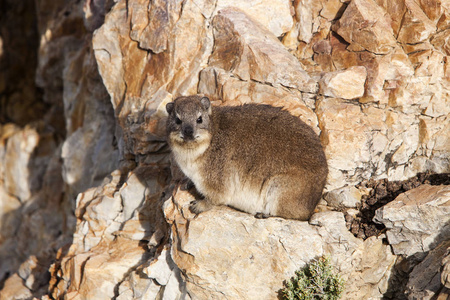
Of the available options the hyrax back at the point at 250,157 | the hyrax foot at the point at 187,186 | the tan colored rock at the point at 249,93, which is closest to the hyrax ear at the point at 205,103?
the hyrax back at the point at 250,157

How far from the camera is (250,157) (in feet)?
25.8

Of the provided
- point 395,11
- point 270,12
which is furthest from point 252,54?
point 395,11

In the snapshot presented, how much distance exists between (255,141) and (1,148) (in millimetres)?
14168

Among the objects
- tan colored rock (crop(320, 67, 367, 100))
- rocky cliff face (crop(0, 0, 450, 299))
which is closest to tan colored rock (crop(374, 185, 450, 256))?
rocky cliff face (crop(0, 0, 450, 299))

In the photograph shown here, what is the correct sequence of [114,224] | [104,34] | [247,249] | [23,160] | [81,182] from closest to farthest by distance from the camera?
1. [247,249]
2. [114,224]
3. [104,34]
4. [81,182]
5. [23,160]

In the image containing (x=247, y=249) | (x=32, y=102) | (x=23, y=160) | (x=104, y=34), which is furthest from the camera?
(x=32, y=102)

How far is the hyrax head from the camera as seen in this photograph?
774cm

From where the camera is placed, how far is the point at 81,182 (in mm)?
13461

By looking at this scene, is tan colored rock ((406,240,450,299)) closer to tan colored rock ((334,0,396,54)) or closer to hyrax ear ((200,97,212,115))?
tan colored rock ((334,0,396,54))

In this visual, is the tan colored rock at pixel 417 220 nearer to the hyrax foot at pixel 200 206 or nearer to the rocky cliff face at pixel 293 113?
the rocky cliff face at pixel 293 113

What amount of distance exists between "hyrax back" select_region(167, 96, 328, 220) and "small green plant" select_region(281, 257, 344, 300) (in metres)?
0.93

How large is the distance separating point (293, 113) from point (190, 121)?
2.26 metres

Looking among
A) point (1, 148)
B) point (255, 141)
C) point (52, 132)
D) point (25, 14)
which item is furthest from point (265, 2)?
point (25, 14)

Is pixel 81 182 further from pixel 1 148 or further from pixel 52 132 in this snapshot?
pixel 1 148
